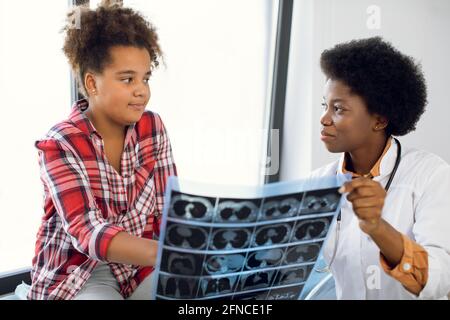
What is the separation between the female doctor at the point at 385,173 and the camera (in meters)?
0.95

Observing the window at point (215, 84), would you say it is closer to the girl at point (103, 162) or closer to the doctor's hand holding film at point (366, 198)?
the girl at point (103, 162)

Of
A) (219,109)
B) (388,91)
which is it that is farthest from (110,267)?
(219,109)

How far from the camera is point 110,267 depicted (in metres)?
1.23

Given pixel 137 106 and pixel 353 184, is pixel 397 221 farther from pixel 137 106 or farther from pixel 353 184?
pixel 137 106

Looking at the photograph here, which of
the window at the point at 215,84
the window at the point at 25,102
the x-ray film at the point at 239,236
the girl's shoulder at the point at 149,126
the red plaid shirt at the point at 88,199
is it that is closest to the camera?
the x-ray film at the point at 239,236

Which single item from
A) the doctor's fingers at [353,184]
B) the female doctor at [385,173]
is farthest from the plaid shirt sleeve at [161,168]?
the doctor's fingers at [353,184]

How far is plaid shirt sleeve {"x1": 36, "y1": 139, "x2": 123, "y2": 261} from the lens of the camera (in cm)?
100

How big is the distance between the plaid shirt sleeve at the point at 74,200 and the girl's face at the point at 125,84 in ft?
0.55

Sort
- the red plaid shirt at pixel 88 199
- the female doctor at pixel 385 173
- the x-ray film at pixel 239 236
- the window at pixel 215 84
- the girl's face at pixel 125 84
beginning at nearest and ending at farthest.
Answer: the x-ray film at pixel 239 236, the female doctor at pixel 385 173, the red plaid shirt at pixel 88 199, the girl's face at pixel 125 84, the window at pixel 215 84

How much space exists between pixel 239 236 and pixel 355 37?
94.6 inches

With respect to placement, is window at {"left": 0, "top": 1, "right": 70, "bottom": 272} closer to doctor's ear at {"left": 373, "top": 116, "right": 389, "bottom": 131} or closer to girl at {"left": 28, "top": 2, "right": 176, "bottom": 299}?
girl at {"left": 28, "top": 2, "right": 176, "bottom": 299}
